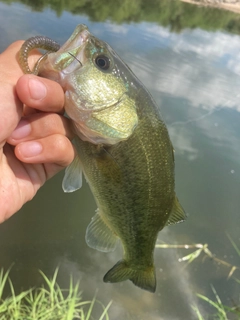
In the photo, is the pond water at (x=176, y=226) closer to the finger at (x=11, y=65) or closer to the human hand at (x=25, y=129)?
the human hand at (x=25, y=129)

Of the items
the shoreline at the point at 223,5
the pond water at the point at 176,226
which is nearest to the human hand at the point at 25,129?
the pond water at the point at 176,226

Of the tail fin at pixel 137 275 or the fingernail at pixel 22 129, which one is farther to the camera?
the tail fin at pixel 137 275

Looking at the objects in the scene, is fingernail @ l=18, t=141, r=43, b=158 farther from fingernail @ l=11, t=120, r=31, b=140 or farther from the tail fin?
the tail fin

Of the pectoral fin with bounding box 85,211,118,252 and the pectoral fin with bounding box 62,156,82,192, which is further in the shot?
the pectoral fin with bounding box 85,211,118,252

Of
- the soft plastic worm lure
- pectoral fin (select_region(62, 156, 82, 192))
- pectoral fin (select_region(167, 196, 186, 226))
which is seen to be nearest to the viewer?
the soft plastic worm lure

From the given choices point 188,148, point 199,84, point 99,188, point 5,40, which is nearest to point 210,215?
point 188,148

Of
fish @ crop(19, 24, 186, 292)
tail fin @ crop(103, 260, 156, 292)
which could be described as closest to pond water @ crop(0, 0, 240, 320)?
tail fin @ crop(103, 260, 156, 292)
